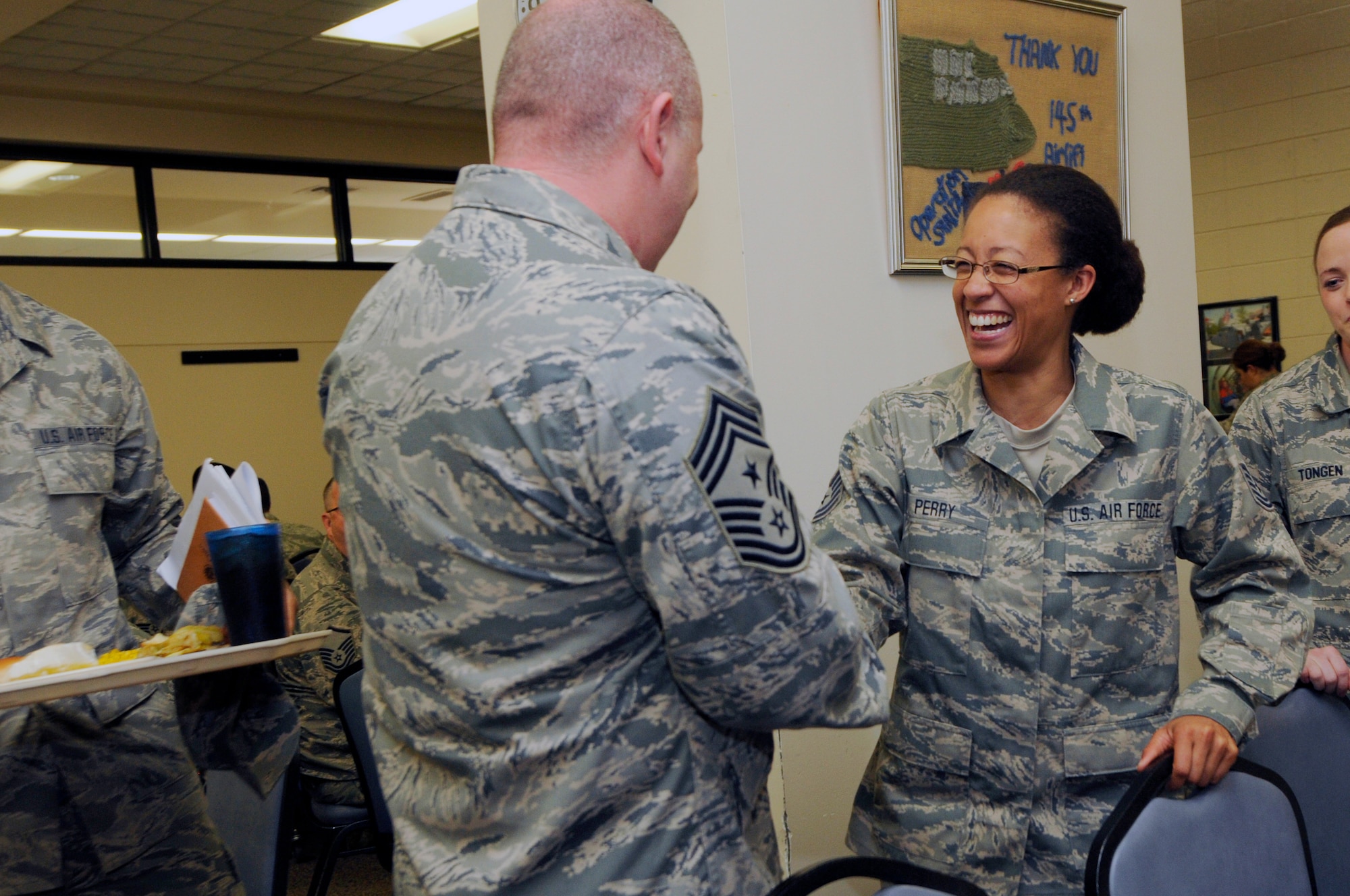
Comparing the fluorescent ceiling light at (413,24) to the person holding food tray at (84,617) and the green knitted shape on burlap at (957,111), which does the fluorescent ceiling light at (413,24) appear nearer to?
the green knitted shape on burlap at (957,111)

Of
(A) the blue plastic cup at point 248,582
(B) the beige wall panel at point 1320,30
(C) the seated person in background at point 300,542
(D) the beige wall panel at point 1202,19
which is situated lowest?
(C) the seated person in background at point 300,542

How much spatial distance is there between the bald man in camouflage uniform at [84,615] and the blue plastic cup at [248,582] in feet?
1.30

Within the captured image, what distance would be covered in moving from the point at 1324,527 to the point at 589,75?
201 cm

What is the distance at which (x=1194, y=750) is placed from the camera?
1364 millimetres

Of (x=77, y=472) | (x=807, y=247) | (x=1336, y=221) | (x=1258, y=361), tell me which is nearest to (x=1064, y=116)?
(x=1336, y=221)

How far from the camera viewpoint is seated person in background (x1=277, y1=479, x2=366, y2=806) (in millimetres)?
3277

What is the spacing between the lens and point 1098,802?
151 cm

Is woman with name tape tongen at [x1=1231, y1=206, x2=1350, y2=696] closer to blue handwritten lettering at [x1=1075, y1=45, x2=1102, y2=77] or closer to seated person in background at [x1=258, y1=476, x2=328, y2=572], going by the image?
blue handwritten lettering at [x1=1075, y1=45, x2=1102, y2=77]

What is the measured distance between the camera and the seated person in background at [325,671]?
10.8 feet

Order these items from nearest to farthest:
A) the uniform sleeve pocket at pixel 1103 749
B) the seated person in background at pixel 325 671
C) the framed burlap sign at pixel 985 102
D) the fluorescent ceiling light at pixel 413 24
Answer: the uniform sleeve pocket at pixel 1103 749 < the framed burlap sign at pixel 985 102 < the seated person in background at pixel 325 671 < the fluorescent ceiling light at pixel 413 24

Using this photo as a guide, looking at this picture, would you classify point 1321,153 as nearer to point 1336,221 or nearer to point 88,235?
point 1336,221

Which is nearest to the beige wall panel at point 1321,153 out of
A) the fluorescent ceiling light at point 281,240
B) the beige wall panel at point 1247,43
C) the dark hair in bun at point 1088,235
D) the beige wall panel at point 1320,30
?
the beige wall panel at point 1320,30

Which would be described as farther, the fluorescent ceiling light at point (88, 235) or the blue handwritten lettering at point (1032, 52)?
the fluorescent ceiling light at point (88, 235)

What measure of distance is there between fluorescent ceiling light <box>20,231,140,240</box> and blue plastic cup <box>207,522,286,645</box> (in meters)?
6.39
